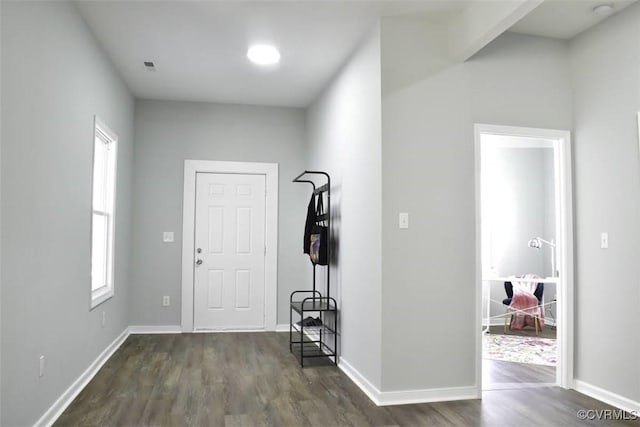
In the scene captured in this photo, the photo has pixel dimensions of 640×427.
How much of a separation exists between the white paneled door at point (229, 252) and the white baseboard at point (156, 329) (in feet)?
0.75

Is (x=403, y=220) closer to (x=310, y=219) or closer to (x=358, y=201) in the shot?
(x=358, y=201)

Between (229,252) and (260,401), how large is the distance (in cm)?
267

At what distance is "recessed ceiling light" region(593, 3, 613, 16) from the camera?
320cm

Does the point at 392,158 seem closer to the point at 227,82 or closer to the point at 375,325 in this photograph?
the point at 375,325

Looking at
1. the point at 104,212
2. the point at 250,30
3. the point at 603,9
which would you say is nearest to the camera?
the point at 603,9

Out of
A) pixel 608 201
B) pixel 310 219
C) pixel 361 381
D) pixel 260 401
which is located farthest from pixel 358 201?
pixel 608 201

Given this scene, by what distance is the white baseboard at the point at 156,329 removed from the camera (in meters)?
5.45

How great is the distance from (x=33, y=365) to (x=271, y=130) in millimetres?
3855

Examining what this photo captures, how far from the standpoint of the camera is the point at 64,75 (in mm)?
3070

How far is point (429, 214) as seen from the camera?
3.40 m

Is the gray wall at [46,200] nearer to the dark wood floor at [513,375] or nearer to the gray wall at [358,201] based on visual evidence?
the gray wall at [358,201]

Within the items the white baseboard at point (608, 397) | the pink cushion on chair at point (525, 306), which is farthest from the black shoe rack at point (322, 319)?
the pink cushion on chair at point (525, 306)

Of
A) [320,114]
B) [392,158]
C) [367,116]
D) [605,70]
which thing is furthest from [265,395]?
[605,70]

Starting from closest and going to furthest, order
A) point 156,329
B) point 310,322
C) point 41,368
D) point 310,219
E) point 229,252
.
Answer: point 41,368
point 310,322
point 310,219
point 156,329
point 229,252
